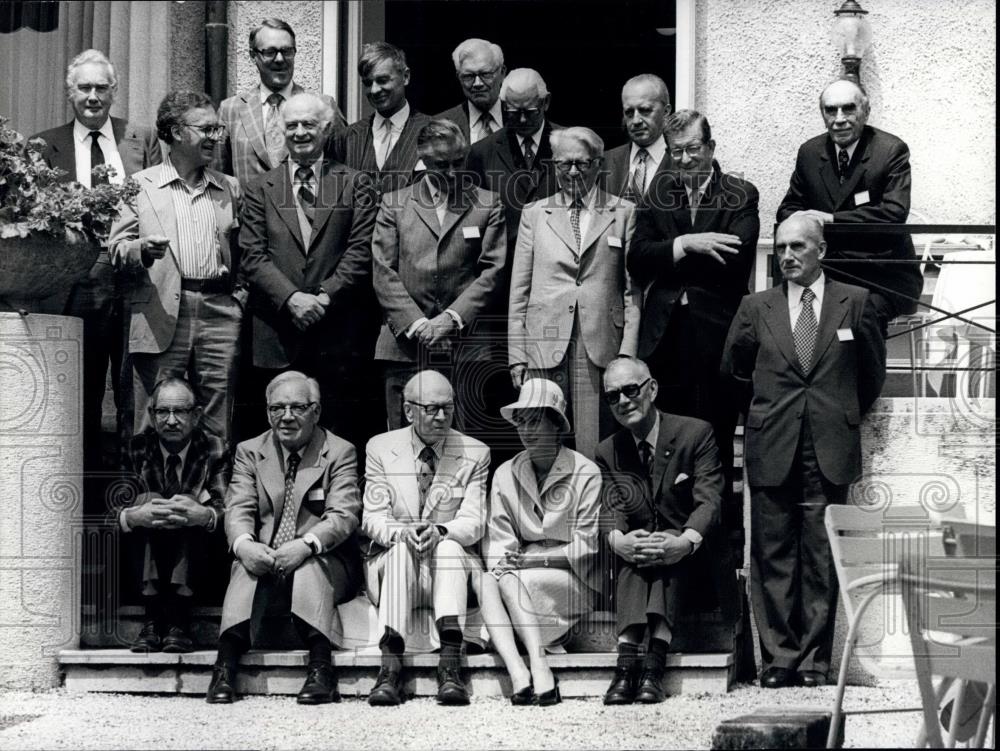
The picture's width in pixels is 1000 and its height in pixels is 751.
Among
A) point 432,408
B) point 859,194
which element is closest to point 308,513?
point 432,408

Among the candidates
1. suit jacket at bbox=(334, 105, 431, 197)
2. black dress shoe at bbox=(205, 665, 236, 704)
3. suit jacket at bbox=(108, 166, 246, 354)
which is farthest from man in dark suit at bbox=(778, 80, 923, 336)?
black dress shoe at bbox=(205, 665, 236, 704)

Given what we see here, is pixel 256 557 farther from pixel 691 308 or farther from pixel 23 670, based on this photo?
pixel 691 308

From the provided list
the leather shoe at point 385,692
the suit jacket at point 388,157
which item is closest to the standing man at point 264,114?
the suit jacket at point 388,157

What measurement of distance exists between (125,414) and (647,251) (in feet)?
8.46

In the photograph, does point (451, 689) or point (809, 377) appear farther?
point (809, 377)

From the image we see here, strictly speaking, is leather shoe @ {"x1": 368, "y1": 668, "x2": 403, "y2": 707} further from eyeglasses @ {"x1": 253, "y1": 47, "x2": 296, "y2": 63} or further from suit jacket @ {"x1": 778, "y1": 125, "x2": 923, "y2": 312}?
eyeglasses @ {"x1": 253, "y1": 47, "x2": 296, "y2": 63}

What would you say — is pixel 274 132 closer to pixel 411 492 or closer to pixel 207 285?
pixel 207 285

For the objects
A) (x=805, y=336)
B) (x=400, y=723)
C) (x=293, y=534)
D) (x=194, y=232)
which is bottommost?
(x=400, y=723)

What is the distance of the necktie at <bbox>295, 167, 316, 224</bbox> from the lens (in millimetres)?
9953

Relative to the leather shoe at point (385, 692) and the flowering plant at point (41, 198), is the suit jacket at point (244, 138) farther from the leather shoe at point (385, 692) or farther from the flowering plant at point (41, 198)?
the leather shoe at point (385, 692)

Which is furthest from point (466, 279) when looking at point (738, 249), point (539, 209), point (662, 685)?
point (662, 685)

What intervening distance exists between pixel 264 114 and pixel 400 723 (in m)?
3.40

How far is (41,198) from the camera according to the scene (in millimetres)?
9539

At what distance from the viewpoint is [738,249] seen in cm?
966
